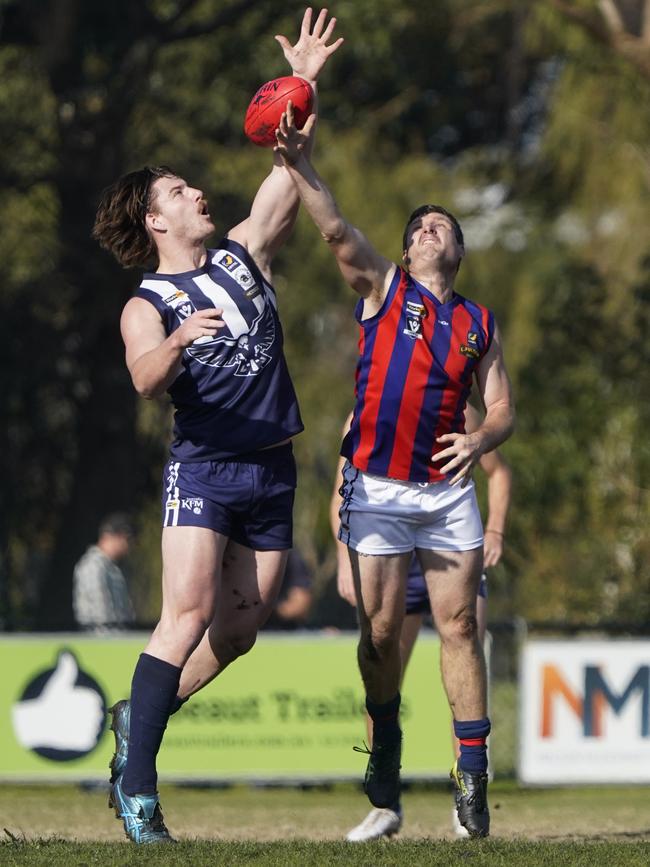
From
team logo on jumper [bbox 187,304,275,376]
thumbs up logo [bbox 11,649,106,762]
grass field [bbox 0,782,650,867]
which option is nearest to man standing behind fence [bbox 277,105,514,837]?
team logo on jumper [bbox 187,304,275,376]

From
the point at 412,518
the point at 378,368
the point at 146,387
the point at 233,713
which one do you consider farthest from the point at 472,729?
the point at 233,713

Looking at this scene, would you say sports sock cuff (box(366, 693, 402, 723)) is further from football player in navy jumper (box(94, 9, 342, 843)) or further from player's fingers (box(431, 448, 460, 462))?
player's fingers (box(431, 448, 460, 462))

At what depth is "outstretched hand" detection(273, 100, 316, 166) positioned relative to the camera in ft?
20.1

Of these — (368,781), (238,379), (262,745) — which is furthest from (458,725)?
(262,745)

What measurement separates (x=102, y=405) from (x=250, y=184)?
3318 mm

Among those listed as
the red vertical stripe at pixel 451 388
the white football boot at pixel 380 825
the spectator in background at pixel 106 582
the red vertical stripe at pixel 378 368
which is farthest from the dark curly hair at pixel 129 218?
the spectator in background at pixel 106 582

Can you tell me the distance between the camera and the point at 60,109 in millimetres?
17250

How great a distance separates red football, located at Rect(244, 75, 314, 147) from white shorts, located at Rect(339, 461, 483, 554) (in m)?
1.46

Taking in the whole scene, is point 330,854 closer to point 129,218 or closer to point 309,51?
point 129,218

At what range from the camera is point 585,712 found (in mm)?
11297

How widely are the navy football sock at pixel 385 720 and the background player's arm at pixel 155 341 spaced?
1877mm

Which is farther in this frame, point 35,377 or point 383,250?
point 383,250

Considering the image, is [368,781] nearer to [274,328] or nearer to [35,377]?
[274,328]

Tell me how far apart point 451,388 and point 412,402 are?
0.18 metres
